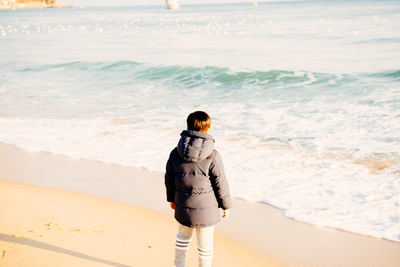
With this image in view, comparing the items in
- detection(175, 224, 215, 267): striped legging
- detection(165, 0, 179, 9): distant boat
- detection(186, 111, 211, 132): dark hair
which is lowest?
detection(175, 224, 215, 267): striped legging

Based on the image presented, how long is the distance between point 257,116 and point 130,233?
22.1 ft

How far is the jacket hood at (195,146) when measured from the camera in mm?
2963

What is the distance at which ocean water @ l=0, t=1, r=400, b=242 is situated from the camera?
5680 millimetres

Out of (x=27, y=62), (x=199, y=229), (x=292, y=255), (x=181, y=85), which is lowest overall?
(x=292, y=255)

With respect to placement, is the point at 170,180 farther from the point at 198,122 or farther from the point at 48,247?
the point at 48,247

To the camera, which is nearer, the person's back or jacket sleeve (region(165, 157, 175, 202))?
the person's back

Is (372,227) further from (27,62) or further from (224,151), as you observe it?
(27,62)

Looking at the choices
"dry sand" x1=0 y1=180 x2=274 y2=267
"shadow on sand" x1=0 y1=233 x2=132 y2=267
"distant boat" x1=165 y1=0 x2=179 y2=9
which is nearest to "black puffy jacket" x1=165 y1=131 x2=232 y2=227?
"dry sand" x1=0 y1=180 x2=274 y2=267

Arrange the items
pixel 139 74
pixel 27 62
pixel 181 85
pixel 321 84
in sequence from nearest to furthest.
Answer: pixel 321 84 → pixel 181 85 → pixel 139 74 → pixel 27 62

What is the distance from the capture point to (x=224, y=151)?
759cm

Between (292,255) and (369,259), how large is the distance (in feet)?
2.21

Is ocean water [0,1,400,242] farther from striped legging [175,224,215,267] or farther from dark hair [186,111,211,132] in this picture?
dark hair [186,111,211,132]

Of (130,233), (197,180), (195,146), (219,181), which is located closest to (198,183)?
(197,180)

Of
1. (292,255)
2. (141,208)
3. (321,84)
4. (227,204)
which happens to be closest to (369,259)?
(292,255)
